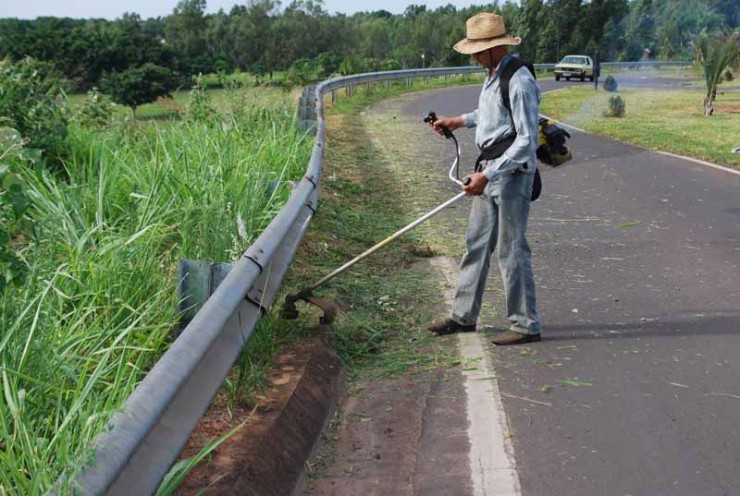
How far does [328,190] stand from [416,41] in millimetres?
94506

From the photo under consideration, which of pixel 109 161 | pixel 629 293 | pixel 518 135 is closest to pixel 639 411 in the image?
pixel 518 135

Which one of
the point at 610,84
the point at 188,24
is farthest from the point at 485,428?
the point at 188,24

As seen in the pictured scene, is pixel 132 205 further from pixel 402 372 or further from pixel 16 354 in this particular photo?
pixel 16 354

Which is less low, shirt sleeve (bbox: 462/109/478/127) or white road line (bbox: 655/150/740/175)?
shirt sleeve (bbox: 462/109/478/127)

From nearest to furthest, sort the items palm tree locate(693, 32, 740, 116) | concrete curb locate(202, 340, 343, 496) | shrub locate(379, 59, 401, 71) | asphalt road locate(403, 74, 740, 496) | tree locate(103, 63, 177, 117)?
concrete curb locate(202, 340, 343, 496) < asphalt road locate(403, 74, 740, 496) < palm tree locate(693, 32, 740, 116) < shrub locate(379, 59, 401, 71) < tree locate(103, 63, 177, 117)

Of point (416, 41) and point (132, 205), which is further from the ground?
point (132, 205)

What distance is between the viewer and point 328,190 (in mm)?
11594

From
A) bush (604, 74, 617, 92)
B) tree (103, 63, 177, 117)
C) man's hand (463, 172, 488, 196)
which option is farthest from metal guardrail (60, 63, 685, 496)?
tree (103, 63, 177, 117)

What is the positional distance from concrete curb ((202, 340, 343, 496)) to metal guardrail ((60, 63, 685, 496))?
0.42m

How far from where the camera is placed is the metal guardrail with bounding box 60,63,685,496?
2820mm

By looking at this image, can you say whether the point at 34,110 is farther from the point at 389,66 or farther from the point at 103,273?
the point at 389,66

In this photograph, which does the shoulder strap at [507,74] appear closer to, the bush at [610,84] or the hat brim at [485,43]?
the hat brim at [485,43]

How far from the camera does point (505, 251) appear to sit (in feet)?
20.9

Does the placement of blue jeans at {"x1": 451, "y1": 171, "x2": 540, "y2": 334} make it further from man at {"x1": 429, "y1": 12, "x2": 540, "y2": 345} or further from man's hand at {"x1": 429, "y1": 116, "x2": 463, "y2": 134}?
man's hand at {"x1": 429, "y1": 116, "x2": 463, "y2": 134}
